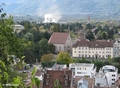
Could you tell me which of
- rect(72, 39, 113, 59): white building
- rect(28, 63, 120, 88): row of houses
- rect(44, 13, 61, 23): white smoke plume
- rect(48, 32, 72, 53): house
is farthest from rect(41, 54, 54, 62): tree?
rect(44, 13, 61, 23): white smoke plume

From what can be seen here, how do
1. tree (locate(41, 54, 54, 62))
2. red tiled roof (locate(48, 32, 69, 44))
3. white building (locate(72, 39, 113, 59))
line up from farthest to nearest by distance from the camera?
red tiled roof (locate(48, 32, 69, 44)) → white building (locate(72, 39, 113, 59)) → tree (locate(41, 54, 54, 62))

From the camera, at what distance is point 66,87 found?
573 inches

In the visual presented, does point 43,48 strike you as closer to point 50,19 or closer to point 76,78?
point 76,78

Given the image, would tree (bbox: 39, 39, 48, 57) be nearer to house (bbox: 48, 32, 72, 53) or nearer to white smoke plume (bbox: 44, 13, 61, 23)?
house (bbox: 48, 32, 72, 53)

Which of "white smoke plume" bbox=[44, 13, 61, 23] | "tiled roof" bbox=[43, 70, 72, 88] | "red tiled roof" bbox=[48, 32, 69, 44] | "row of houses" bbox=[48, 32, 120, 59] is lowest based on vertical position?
"white smoke plume" bbox=[44, 13, 61, 23]

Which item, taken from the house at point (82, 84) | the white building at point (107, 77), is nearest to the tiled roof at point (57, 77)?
the house at point (82, 84)

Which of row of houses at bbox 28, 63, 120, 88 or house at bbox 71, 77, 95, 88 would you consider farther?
house at bbox 71, 77, 95, 88

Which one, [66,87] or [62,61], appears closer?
[66,87]

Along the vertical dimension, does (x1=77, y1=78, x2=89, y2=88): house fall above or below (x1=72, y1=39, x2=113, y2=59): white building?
above

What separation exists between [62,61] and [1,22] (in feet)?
77.3

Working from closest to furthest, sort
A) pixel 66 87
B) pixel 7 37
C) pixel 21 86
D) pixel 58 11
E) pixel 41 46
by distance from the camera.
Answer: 1. pixel 21 86
2. pixel 7 37
3. pixel 66 87
4. pixel 41 46
5. pixel 58 11

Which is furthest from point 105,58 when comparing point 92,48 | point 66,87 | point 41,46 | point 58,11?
point 58,11

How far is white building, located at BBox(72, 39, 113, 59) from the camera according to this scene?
34.9 m

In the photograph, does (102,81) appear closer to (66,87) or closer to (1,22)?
(66,87)
